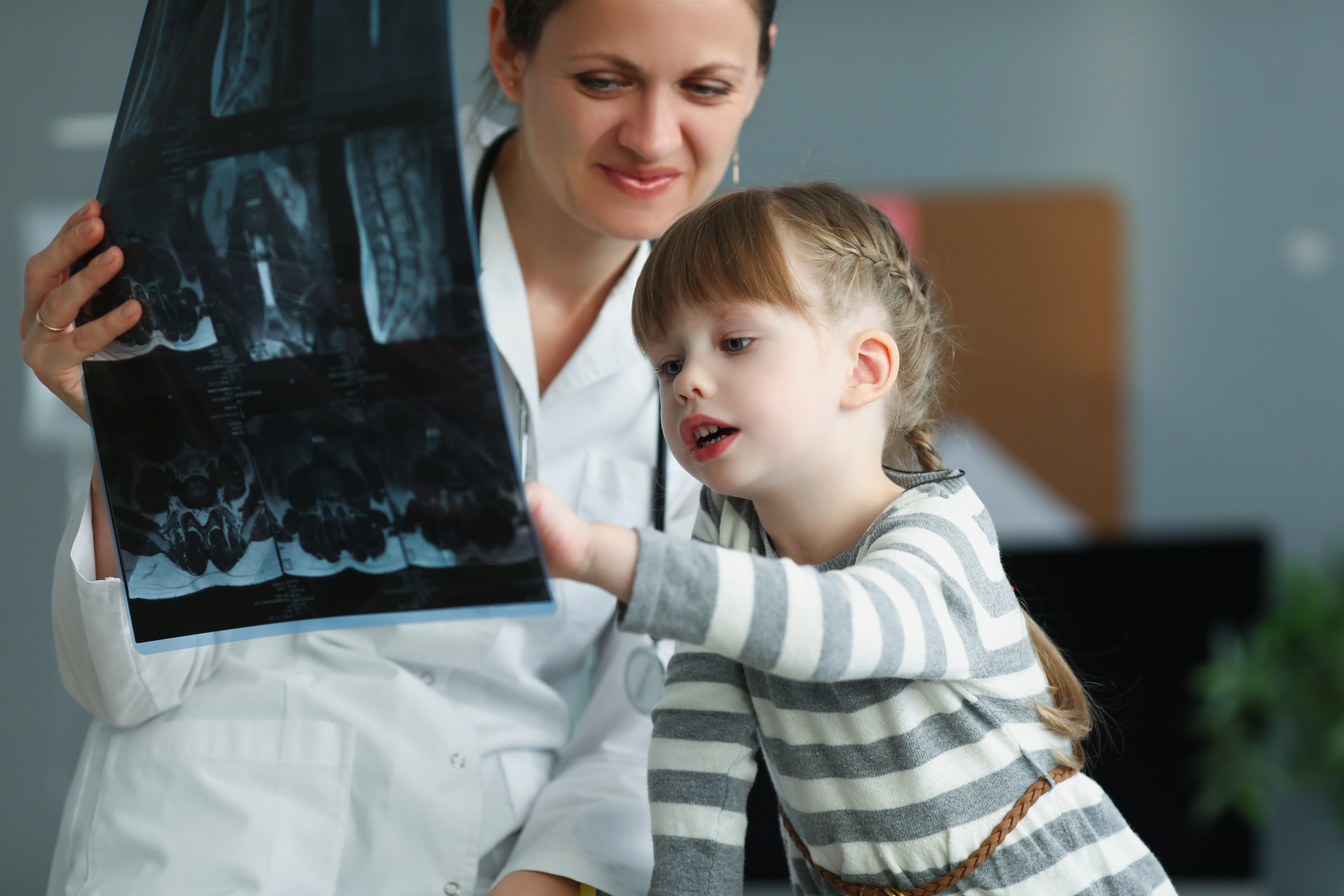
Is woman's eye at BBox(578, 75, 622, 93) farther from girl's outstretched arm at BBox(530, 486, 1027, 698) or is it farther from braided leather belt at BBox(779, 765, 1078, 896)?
braided leather belt at BBox(779, 765, 1078, 896)

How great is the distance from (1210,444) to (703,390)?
228cm

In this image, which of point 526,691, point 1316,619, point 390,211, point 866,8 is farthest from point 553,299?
point 1316,619

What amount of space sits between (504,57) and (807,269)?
0.42 meters

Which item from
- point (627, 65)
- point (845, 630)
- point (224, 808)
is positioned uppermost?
point (627, 65)

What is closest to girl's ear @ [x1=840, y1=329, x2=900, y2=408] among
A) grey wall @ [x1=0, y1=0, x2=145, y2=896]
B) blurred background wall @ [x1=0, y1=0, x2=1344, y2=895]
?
grey wall @ [x1=0, y1=0, x2=145, y2=896]

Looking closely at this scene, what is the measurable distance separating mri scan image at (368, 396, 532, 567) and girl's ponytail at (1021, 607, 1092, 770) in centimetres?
39

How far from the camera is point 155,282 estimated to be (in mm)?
657

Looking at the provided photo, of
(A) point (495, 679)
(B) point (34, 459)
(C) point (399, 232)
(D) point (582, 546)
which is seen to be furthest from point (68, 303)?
(B) point (34, 459)

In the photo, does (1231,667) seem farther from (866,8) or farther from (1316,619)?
(866,8)

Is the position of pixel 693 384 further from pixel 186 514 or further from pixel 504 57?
pixel 504 57

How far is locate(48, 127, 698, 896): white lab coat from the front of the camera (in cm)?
86

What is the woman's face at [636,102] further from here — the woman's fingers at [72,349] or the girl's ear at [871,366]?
the woman's fingers at [72,349]

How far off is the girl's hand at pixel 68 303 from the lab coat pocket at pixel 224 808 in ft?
1.03

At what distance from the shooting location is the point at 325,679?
0.95 metres
